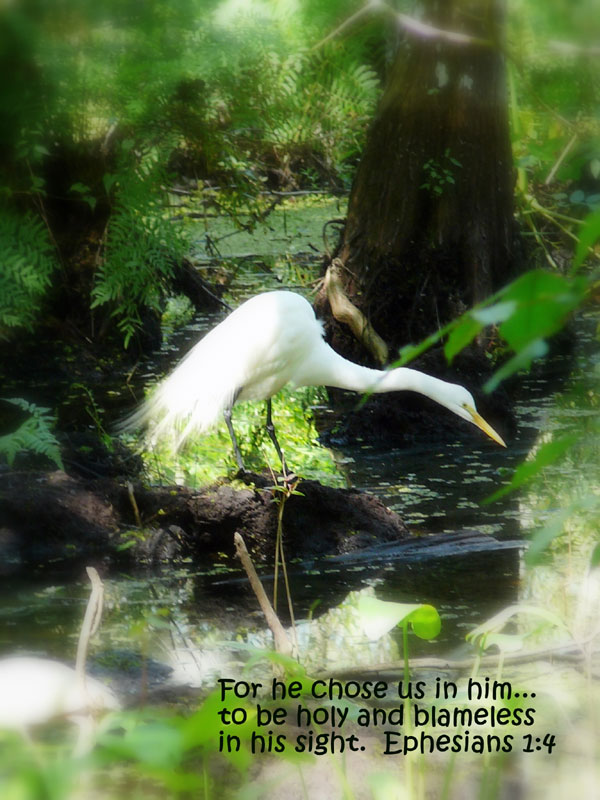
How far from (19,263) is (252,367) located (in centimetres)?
90

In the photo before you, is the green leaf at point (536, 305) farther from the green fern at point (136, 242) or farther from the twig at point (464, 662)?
the green fern at point (136, 242)

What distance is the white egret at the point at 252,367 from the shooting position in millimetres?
3523

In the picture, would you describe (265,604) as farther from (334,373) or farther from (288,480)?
(334,373)

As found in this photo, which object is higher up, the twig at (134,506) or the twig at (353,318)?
the twig at (353,318)

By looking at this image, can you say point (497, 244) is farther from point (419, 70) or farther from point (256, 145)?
point (256, 145)

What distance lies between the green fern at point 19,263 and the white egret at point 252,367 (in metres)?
0.65

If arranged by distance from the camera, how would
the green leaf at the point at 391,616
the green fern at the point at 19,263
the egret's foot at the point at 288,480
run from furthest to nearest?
the green fern at the point at 19,263
the egret's foot at the point at 288,480
the green leaf at the point at 391,616

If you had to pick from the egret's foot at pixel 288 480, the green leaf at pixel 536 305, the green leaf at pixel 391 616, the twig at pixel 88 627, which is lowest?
the egret's foot at pixel 288 480

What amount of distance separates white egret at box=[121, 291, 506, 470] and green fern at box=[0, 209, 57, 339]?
2.12 ft

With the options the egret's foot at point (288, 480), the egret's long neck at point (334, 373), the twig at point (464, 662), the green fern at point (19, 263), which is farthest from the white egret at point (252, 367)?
the twig at point (464, 662)

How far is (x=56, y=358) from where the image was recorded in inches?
202

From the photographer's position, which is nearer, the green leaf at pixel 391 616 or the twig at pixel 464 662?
the green leaf at pixel 391 616

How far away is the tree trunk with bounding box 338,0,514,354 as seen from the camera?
4660 millimetres

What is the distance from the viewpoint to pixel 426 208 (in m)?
4.79
